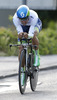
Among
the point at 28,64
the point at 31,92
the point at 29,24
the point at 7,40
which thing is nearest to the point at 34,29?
the point at 29,24

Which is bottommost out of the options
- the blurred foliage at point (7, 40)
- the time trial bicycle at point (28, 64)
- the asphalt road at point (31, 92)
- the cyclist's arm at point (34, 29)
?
the blurred foliage at point (7, 40)

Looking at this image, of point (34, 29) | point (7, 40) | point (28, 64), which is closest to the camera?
point (28, 64)

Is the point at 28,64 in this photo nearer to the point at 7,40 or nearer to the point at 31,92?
the point at 31,92

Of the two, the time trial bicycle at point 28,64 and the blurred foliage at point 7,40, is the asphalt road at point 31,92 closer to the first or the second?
the time trial bicycle at point 28,64

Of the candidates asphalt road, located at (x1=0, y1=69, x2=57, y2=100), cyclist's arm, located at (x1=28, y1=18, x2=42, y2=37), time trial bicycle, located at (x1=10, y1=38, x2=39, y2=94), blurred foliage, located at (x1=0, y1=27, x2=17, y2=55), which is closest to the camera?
asphalt road, located at (x1=0, y1=69, x2=57, y2=100)

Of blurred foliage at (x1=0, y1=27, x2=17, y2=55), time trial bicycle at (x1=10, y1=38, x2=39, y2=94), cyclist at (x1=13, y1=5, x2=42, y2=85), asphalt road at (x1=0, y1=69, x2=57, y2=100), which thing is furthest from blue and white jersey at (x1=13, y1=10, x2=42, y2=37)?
blurred foliage at (x1=0, y1=27, x2=17, y2=55)

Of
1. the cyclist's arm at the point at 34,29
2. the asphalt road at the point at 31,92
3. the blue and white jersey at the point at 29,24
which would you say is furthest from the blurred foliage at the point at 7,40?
the blue and white jersey at the point at 29,24

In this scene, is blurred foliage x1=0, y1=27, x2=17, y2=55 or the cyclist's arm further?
blurred foliage x1=0, y1=27, x2=17, y2=55

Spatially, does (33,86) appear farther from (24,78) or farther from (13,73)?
(13,73)

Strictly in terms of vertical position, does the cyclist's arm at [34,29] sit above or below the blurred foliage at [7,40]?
above

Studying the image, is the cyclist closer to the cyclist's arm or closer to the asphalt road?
the cyclist's arm

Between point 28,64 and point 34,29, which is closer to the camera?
point 28,64

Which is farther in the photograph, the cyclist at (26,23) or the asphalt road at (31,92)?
the cyclist at (26,23)

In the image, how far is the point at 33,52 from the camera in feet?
29.3
